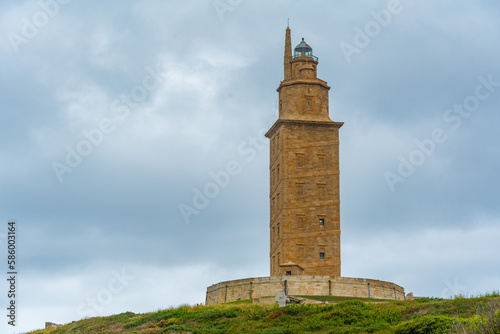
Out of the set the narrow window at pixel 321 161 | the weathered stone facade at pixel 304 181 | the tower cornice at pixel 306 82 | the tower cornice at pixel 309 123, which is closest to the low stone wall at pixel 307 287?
the weathered stone facade at pixel 304 181

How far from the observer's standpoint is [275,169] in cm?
6700

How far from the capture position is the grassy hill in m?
44.2

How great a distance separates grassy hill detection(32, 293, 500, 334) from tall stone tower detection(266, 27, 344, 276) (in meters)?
9.26

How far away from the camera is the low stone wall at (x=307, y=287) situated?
56688 millimetres

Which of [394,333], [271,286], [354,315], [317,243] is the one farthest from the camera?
[317,243]

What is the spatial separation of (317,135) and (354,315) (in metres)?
20.7

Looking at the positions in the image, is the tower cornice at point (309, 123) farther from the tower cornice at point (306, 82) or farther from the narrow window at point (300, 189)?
the narrow window at point (300, 189)

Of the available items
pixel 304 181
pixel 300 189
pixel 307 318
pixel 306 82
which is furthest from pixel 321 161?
pixel 307 318

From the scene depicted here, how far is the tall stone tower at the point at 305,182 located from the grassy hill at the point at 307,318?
30.4 feet

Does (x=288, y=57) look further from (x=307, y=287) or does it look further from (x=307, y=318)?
(x=307, y=318)

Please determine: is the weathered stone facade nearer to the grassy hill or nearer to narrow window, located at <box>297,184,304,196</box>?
narrow window, located at <box>297,184,304,196</box>

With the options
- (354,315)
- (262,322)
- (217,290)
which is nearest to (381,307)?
(354,315)

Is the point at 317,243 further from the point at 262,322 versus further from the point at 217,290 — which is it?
the point at 262,322

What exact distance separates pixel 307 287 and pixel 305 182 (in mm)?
10454
